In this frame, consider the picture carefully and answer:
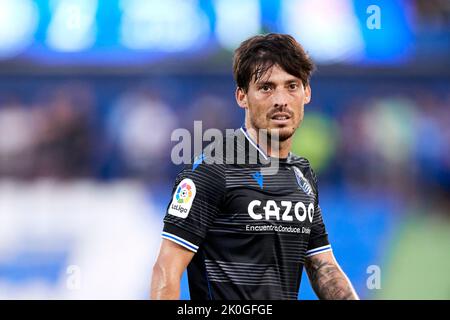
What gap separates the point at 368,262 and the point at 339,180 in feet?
2.89

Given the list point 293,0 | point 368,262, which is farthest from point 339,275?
point 293,0

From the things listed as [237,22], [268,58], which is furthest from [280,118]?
[237,22]

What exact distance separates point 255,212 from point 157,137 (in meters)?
4.19

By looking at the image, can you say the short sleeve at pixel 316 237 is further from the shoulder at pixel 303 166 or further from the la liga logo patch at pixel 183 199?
the la liga logo patch at pixel 183 199

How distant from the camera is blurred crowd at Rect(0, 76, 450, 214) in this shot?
7.05 meters

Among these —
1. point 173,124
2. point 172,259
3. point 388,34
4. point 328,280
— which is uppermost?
point 388,34

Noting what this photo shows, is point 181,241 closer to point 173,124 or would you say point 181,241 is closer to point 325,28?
Result: point 173,124

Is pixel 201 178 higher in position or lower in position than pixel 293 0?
lower

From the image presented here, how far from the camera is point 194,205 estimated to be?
2.85m

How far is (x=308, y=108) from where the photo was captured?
726 cm

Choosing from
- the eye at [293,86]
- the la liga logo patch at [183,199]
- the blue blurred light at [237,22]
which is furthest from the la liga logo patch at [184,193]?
the blue blurred light at [237,22]

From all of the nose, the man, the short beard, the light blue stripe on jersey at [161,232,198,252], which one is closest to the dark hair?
the man

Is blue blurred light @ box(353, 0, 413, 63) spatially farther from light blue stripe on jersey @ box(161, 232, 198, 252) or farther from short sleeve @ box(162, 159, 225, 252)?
light blue stripe on jersey @ box(161, 232, 198, 252)
